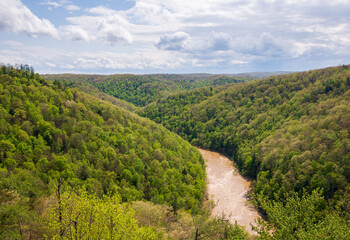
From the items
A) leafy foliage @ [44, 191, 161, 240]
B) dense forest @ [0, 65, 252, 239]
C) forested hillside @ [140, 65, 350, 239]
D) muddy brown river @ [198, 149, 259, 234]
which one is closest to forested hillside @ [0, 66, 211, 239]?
dense forest @ [0, 65, 252, 239]

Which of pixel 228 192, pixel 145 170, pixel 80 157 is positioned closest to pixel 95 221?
pixel 80 157

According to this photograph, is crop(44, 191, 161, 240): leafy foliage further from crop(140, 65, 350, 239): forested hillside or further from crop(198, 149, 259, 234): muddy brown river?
crop(198, 149, 259, 234): muddy brown river

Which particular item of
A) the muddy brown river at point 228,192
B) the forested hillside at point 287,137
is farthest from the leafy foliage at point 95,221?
the muddy brown river at point 228,192

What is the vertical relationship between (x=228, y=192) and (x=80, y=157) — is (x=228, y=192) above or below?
below

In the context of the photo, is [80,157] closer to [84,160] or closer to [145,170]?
[84,160]

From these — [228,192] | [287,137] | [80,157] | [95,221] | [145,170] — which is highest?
[95,221]

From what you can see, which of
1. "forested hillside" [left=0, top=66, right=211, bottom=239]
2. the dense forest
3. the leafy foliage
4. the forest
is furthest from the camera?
"forested hillside" [left=0, top=66, right=211, bottom=239]

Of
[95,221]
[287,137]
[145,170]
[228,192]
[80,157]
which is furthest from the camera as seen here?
[287,137]
